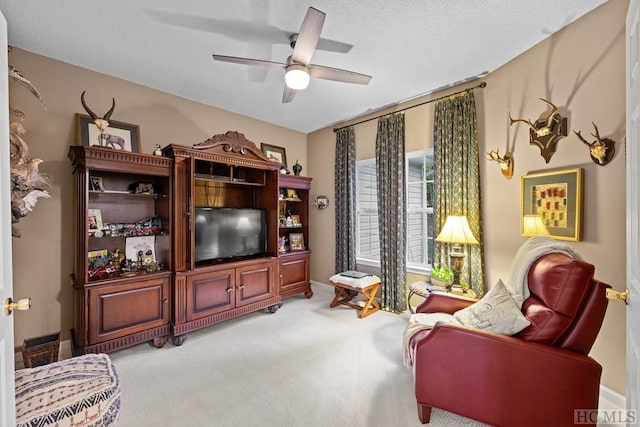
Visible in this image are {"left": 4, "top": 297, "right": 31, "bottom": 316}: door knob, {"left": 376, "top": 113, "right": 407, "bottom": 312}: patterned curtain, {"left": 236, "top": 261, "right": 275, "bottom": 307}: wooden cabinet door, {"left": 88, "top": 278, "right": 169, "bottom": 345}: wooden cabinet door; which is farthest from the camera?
{"left": 376, "top": 113, "right": 407, "bottom": 312}: patterned curtain

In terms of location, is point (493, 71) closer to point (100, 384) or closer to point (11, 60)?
point (100, 384)

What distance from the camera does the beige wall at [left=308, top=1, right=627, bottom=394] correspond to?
179cm

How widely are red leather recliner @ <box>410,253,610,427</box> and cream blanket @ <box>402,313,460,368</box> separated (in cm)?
23

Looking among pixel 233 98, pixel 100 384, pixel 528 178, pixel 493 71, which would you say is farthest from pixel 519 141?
pixel 100 384

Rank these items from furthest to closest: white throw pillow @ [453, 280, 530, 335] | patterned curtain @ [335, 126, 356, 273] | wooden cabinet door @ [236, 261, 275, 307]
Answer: patterned curtain @ [335, 126, 356, 273] → wooden cabinet door @ [236, 261, 275, 307] → white throw pillow @ [453, 280, 530, 335]

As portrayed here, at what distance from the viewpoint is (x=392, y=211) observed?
3.54 meters

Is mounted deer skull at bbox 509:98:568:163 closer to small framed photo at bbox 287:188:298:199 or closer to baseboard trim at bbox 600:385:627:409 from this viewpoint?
baseboard trim at bbox 600:385:627:409

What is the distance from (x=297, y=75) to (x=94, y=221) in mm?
2351

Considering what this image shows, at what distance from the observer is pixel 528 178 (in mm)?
2361

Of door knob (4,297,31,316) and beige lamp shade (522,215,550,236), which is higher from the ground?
beige lamp shade (522,215,550,236)

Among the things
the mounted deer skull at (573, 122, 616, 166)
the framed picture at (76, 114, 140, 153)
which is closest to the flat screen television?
the framed picture at (76, 114, 140, 153)

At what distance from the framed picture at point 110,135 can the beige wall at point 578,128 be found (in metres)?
3.66

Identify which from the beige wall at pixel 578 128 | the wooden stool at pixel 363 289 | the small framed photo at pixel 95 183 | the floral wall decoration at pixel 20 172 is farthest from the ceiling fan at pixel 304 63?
the wooden stool at pixel 363 289

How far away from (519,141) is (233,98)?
3.16 meters
